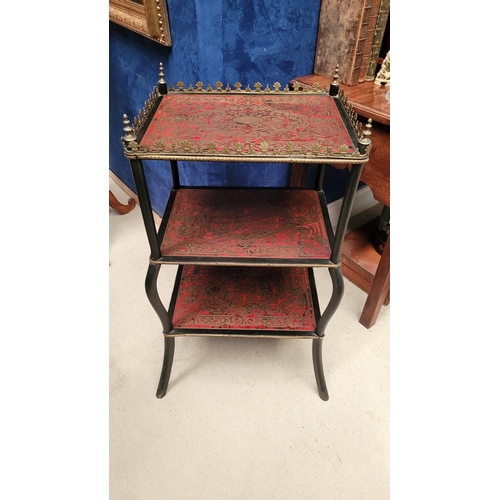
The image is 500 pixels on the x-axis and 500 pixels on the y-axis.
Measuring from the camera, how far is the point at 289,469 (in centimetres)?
132

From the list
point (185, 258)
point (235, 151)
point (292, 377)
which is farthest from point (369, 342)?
point (235, 151)

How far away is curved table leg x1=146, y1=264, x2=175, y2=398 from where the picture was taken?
117cm

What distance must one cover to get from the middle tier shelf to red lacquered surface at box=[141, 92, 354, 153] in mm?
326

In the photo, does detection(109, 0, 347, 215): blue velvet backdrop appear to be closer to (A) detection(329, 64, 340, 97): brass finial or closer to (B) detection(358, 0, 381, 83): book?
(B) detection(358, 0, 381, 83): book

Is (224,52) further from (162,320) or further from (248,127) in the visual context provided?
(162,320)

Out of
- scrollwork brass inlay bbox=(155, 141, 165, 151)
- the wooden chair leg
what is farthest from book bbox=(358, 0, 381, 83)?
scrollwork brass inlay bbox=(155, 141, 165, 151)

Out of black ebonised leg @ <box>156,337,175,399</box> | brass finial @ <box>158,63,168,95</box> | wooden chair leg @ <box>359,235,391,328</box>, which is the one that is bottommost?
black ebonised leg @ <box>156,337,175,399</box>

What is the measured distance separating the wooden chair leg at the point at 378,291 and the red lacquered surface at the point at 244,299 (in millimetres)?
352

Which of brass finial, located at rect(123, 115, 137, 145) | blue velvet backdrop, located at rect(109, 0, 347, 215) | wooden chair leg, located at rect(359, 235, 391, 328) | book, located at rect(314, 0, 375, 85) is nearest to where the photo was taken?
brass finial, located at rect(123, 115, 137, 145)

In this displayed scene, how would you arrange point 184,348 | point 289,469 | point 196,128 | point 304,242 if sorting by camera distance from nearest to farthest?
point 196,128 < point 304,242 < point 289,469 < point 184,348

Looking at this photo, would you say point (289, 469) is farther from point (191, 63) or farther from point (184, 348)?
point (191, 63)

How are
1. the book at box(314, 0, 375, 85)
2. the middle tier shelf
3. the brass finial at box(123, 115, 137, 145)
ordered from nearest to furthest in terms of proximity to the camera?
the brass finial at box(123, 115, 137, 145) < the middle tier shelf < the book at box(314, 0, 375, 85)

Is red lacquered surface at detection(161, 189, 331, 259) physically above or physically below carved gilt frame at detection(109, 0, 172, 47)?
below
